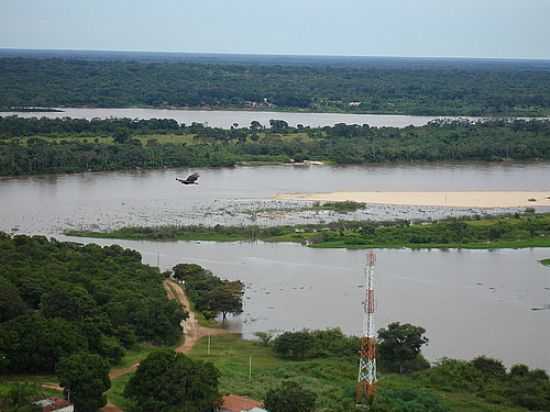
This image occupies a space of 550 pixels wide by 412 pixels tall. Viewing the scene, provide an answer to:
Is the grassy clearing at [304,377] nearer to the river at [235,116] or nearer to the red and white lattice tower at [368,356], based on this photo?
the red and white lattice tower at [368,356]

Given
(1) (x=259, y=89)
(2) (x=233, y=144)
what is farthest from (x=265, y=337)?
(1) (x=259, y=89)

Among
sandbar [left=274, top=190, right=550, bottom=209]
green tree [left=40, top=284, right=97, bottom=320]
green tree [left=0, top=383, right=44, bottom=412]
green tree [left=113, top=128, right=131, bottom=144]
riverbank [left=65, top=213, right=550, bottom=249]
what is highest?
green tree [left=113, top=128, right=131, bottom=144]

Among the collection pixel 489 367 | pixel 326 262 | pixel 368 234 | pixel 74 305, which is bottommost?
pixel 326 262

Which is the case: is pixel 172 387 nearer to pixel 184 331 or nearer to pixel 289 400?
pixel 289 400

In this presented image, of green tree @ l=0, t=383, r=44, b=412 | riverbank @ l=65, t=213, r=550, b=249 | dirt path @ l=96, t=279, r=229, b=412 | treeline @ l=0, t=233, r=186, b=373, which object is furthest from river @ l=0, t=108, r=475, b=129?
green tree @ l=0, t=383, r=44, b=412

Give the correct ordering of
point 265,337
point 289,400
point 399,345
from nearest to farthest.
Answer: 1. point 289,400
2. point 399,345
3. point 265,337

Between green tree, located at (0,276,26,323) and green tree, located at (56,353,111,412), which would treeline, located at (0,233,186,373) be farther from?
green tree, located at (56,353,111,412)

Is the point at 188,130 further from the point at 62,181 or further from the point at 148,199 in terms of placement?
the point at 148,199

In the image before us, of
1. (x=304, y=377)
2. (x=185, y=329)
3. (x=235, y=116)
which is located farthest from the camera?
(x=235, y=116)
